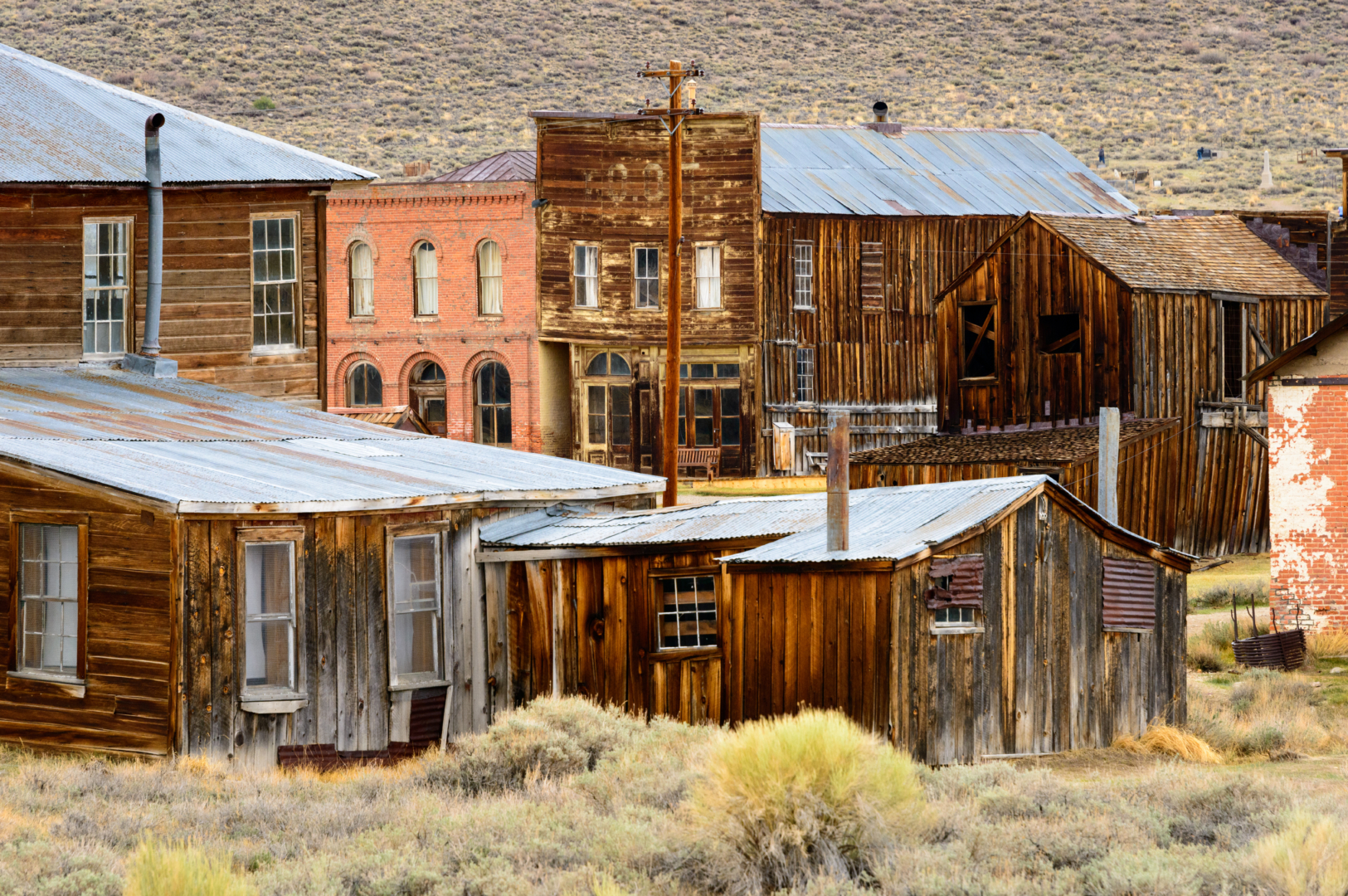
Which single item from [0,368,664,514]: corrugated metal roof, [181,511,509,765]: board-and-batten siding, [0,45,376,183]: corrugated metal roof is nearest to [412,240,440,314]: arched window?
[0,45,376,183]: corrugated metal roof

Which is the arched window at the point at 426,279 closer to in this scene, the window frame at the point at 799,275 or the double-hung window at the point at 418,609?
the window frame at the point at 799,275

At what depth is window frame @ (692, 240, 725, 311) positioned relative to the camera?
4331 cm

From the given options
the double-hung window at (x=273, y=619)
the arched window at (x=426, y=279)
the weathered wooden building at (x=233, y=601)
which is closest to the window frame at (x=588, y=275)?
the arched window at (x=426, y=279)

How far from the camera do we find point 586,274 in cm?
4356

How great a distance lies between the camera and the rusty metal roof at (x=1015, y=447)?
3306cm

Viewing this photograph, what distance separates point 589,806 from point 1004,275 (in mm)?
22765

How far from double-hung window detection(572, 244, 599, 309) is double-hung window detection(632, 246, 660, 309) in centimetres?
86

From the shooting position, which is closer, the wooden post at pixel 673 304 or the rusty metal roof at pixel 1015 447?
the wooden post at pixel 673 304

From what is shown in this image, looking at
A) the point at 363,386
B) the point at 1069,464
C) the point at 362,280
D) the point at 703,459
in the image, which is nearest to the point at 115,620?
the point at 1069,464

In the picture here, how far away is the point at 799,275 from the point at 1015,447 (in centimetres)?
1091

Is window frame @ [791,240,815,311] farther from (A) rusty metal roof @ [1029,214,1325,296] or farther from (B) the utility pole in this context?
(B) the utility pole

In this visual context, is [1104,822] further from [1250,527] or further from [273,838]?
[1250,527]

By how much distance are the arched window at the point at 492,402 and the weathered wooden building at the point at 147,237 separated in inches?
651

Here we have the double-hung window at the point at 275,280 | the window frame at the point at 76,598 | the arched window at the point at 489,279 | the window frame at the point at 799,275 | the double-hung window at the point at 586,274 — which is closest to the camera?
the window frame at the point at 76,598
